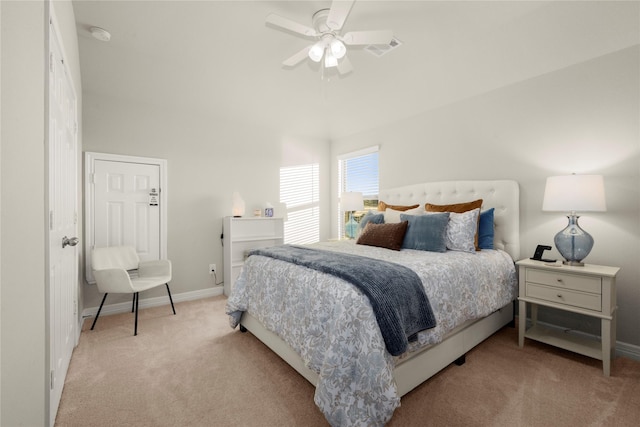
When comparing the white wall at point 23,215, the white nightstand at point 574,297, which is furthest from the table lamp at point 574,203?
the white wall at point 23,215

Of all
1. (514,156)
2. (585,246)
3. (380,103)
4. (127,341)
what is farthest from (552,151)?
(127,341)

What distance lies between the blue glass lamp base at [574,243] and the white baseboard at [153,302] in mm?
3768

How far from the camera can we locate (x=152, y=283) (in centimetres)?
284

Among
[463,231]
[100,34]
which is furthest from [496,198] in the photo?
[100,34]

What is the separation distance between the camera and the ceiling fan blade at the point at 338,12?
1720 millimetres

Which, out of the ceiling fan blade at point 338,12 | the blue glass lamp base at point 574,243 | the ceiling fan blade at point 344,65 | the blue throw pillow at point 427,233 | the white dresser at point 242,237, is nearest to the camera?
the ceiling fan blade at point 338,12

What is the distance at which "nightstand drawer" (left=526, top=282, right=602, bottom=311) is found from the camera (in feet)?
6.63

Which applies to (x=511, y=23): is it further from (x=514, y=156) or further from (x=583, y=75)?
(x=514, y=156)

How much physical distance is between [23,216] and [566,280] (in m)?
3.12

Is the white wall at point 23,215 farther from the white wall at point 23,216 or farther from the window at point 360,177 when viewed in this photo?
the window at point 360,177

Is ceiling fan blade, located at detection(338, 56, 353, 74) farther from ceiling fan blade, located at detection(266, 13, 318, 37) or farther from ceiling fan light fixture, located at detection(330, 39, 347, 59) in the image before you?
ceiling fan blade, located at detection(266, 13, 318, 37)

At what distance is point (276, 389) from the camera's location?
71.7 inches

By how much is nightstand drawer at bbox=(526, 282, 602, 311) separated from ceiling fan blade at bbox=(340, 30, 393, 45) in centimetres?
223

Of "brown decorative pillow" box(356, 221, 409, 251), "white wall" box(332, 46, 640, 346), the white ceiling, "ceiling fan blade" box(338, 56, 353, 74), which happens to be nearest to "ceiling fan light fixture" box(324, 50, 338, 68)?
"ceiling fan blade" box(338, 56, 353, 74)
